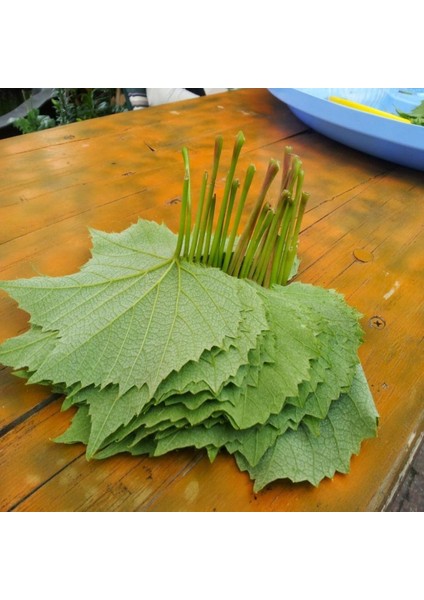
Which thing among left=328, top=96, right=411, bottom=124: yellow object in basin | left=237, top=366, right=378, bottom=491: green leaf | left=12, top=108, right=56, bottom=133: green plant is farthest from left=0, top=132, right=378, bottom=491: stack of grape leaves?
left=12, top=108, right=56, bottom=133: green plant

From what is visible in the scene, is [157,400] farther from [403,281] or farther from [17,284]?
[403,281]

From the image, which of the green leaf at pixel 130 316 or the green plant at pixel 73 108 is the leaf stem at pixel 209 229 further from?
the green plant at pixel 73 108

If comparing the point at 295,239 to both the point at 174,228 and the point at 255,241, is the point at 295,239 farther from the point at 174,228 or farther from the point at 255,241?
the point at 174,228

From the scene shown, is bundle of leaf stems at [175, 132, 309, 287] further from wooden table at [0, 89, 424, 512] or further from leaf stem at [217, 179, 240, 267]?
wooden table at [0, 89, 424, 512]

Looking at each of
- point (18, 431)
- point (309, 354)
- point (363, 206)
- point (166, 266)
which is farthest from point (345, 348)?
point (363, 206)

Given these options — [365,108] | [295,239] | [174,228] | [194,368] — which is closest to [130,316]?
[194,368]
